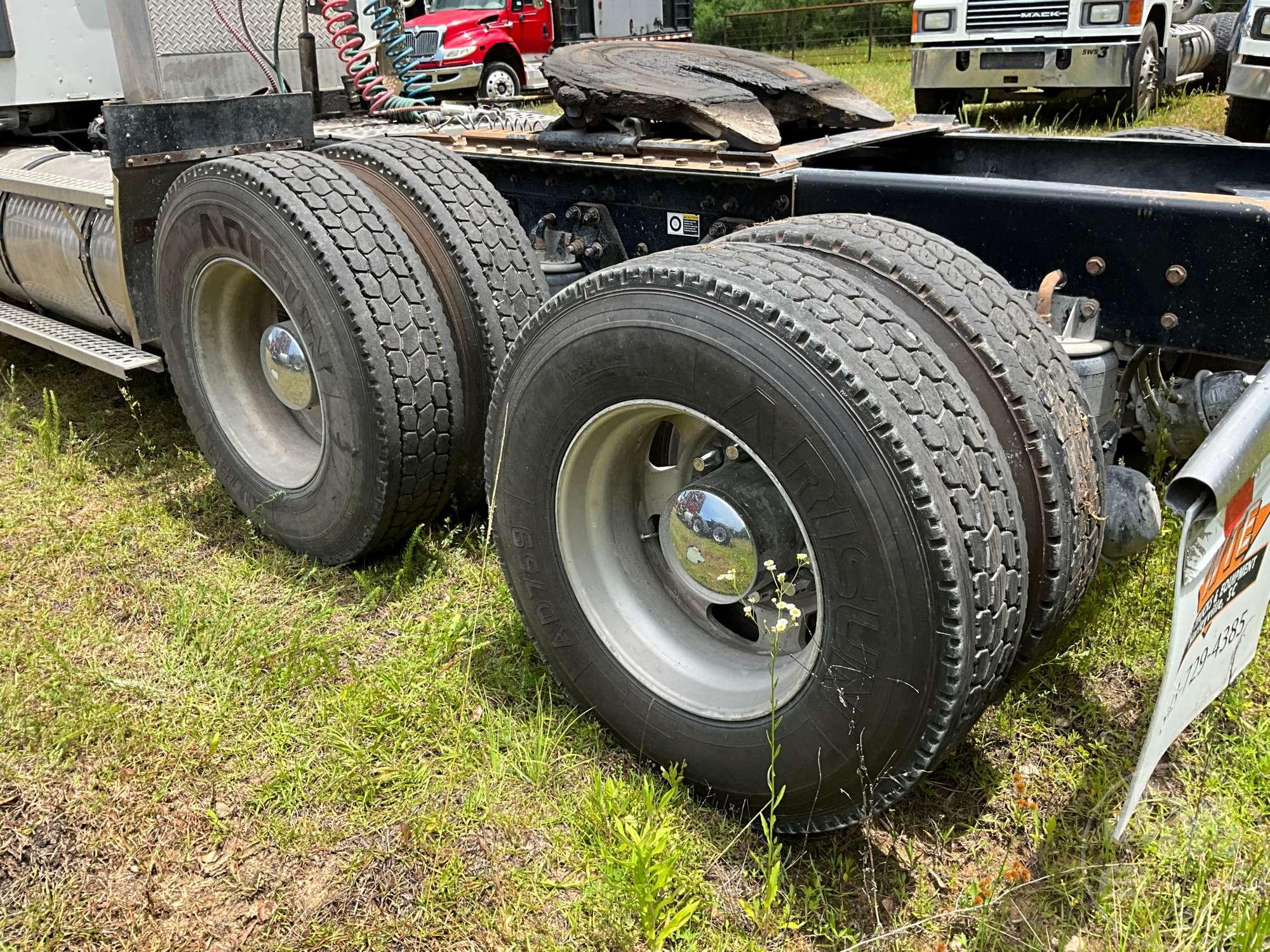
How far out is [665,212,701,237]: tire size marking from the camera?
2893 mm

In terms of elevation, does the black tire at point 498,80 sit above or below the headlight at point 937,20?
below

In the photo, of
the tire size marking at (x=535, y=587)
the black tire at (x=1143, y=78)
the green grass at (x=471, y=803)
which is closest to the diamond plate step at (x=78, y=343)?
the green grass at (x=471, y=803)

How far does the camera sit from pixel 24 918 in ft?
6.73

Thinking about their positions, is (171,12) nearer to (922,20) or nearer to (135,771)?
(135,771)

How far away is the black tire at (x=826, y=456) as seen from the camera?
5.80ft

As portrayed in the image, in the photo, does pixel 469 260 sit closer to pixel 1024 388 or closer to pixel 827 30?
pixel 1024 388

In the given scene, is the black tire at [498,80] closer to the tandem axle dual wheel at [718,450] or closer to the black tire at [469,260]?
the black tire at [469,260]

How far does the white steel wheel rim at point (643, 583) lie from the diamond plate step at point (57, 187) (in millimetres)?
2212

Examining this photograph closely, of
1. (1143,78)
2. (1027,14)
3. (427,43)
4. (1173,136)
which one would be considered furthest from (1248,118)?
(427,43)

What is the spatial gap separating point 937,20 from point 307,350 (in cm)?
758

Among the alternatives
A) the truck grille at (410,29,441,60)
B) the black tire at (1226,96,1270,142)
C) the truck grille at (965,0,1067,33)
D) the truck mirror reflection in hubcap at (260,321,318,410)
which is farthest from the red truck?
the truck mirror reflection in hubcap at (260,321,318,410)

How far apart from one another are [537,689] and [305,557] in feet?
3.38

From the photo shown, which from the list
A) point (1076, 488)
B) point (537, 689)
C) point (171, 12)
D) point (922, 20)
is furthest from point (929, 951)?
point (922, 20)

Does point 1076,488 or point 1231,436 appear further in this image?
point 1076,488
